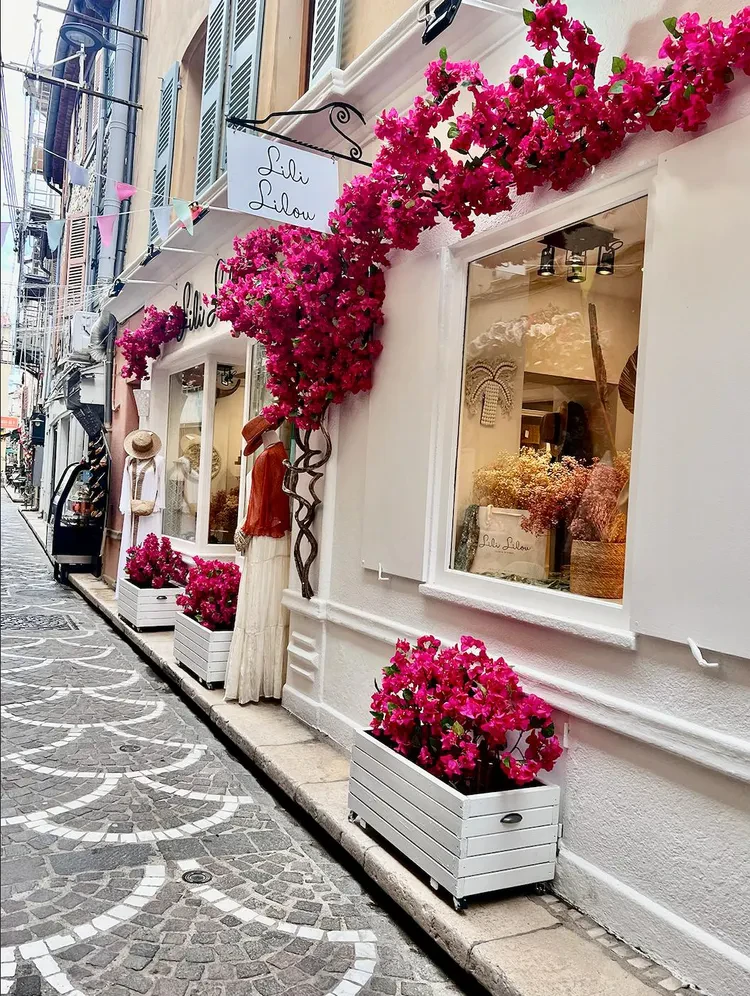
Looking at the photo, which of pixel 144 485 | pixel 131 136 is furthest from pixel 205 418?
pixel 131 136

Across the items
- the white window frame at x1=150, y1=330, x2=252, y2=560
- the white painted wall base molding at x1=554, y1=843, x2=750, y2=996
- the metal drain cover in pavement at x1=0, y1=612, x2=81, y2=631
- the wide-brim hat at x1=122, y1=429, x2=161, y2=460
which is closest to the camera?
the white painted wall base molding at x1=554, y1=843, x2=750, y2=996

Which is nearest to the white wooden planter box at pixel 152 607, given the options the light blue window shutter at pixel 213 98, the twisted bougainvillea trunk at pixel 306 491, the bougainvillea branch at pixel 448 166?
the twisted bougainvillea trunk at pixel 306 491

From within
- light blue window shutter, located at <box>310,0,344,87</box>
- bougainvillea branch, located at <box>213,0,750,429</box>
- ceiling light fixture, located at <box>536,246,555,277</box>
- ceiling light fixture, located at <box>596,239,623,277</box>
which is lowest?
ceiling light fixture, located at <box>596,239,623,277</box>

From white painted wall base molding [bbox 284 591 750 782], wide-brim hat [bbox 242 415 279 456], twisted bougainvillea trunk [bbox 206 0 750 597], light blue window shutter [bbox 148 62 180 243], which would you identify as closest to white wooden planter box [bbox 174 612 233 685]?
twisted bougainvillea trunk [bbox 206 0 750 597]

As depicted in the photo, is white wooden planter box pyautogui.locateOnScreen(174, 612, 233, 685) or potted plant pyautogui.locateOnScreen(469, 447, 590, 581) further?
white wooden planter box pyautogui.locateOnScreen(174, 612, 233, 685)

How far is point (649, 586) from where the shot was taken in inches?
116

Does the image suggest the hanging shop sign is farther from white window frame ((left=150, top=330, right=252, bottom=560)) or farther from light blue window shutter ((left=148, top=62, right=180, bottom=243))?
light blue window shutter ((left=148, top=62, right=180, bottom=243))

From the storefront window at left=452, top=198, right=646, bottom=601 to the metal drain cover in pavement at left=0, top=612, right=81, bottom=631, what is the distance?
6.42 m

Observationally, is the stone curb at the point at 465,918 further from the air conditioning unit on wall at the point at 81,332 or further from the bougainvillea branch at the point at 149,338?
the air conditioning unit on wall at the point at 81,332

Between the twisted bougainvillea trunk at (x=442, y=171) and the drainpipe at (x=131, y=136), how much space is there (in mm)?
7962

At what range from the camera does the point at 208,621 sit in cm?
675

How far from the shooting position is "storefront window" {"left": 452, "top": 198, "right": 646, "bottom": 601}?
3.52m

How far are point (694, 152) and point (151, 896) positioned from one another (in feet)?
11.7

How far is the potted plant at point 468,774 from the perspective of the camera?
3156 mm
